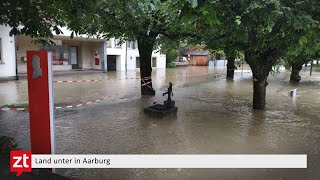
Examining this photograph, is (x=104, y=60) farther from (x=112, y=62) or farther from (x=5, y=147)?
(x=5, y=147)

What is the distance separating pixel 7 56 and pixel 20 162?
18.4 m

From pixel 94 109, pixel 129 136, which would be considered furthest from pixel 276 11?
pixel 94 109

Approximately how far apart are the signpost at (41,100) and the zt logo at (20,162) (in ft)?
0.60

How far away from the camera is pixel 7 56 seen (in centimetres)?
2027

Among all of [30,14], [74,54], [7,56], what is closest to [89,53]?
[74,54]

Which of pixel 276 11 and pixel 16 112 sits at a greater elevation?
pixel 276 11

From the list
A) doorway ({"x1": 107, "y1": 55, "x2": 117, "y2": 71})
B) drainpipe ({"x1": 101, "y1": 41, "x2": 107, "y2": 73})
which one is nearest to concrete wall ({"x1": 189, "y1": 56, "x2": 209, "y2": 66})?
doorway ({"x1": 107, "y1": 55, "x2": 117, "y2": 71})

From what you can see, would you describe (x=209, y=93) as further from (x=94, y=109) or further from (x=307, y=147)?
(x=307, y=147)

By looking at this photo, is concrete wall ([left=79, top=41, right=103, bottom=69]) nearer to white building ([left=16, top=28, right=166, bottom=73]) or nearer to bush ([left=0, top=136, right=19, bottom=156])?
white building ([left=16, top=28, right=166, bottom=73])

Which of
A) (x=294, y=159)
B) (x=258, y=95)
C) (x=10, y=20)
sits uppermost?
(x=10, y=20)

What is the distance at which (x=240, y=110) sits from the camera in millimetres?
11305

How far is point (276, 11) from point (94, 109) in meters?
7.52

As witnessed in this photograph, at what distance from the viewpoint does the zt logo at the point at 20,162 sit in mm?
4309

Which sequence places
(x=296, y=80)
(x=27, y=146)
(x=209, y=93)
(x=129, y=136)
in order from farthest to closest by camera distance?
(x=296, y=80), (x=209, y=93), (x=129, y=136), (x=27, y=146)
